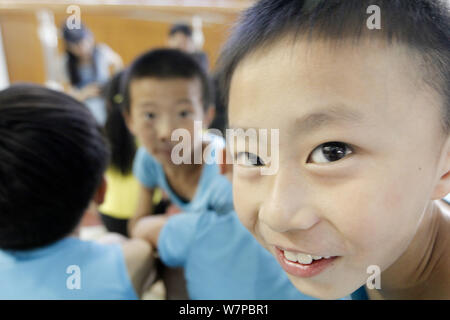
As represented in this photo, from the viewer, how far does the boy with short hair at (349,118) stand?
0.35 m

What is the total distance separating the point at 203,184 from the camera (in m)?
1.08

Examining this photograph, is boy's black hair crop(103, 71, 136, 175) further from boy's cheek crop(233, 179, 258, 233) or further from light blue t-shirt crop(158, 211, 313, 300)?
boy's cheek crop(233, 179, 258, 233)

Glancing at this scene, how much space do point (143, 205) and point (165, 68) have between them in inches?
21.6

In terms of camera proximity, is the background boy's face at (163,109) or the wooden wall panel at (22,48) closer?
the background boy's face at (163,109)

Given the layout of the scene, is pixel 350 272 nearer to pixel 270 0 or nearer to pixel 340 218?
pixel 340 218

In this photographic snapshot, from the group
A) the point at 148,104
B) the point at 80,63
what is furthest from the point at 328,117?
the point at 80,63

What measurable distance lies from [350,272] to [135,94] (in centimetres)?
85

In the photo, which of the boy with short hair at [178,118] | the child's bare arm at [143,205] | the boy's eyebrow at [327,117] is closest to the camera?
the boy's eyebrow at [327,117]

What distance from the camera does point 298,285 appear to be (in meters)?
0.46

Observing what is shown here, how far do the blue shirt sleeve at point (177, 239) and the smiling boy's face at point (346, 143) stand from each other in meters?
0.37

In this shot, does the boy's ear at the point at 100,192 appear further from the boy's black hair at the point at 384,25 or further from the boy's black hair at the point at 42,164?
the boy's black hair at the point at 384,25

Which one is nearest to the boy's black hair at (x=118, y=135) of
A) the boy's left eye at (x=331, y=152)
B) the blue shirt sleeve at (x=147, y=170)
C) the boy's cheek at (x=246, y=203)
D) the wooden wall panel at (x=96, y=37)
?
the blue shirt sleeve at (x=147, y=170)

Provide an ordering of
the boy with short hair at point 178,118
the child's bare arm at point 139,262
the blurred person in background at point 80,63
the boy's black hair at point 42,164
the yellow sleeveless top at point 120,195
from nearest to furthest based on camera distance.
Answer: the boy's black hair at point 42,164
the child's bare arm at point 139,262
the boy with short hair at point 178,118
the yellow sleeveless top at point 120,195
the blurred person in background at point 80,63

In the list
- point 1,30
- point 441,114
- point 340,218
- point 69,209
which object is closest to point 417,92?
point 441,114
